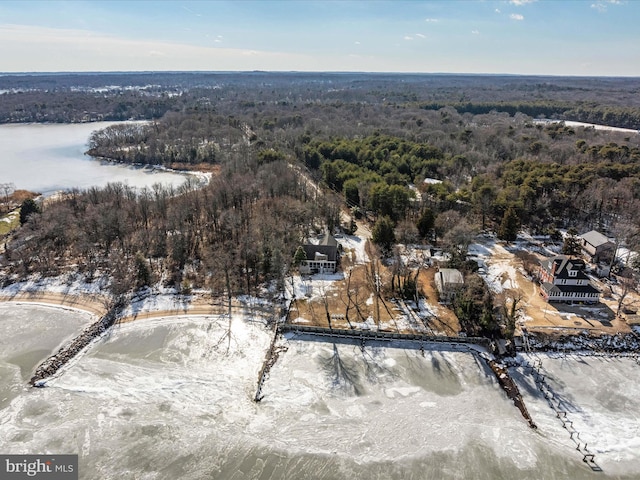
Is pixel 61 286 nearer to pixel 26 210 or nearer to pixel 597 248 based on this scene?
pixel 26 210

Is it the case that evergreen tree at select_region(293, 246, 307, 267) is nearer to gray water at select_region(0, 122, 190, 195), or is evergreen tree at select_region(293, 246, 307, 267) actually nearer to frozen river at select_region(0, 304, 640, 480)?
frozen river at select_region(0, 304, 640, 480)

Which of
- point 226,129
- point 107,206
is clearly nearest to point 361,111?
point 226,129

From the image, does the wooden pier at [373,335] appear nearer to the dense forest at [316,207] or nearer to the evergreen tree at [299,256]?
the dense forest at [316,207]

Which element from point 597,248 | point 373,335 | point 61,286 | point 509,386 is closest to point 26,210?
point 61,286

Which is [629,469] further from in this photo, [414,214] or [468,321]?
[414,214]

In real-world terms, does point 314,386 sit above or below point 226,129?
below

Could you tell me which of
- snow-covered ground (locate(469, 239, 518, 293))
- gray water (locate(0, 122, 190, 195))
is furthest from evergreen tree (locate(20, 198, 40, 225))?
snow-covered ground (locate(469, 239, 518, 293))

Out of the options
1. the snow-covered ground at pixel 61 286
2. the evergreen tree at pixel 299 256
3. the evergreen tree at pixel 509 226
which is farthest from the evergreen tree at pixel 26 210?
the evergreen tree at pixel 509 226
